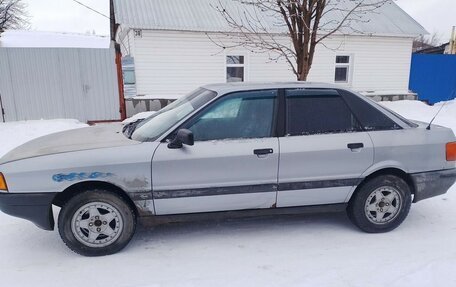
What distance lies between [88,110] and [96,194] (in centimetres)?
703

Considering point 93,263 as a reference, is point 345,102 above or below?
above

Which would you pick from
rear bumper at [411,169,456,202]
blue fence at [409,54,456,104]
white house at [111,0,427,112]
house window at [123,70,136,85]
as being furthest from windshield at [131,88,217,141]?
blue fence at [409,54,456,104]

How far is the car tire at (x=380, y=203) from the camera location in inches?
140

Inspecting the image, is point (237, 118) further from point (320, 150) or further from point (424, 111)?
point (424, 111)

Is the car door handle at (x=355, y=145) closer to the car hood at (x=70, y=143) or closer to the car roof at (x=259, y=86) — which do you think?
the car roof at (x=259, y=86)

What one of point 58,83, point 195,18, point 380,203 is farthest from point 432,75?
point 58,83

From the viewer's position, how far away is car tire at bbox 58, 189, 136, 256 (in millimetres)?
3092

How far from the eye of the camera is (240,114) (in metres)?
3.44

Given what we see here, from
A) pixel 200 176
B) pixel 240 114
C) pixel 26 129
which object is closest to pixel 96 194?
pixel 200 176

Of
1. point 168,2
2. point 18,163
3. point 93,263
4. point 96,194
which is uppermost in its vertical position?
point 168,2

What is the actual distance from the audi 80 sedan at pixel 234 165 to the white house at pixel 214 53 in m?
7.51

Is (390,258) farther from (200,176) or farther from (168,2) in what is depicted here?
(168,2)

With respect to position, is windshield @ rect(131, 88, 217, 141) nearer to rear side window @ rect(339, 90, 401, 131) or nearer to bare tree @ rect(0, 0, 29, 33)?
rear side window @ rect(339, 90, 401, 131)

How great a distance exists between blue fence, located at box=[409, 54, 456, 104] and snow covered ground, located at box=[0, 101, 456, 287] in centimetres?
1279
